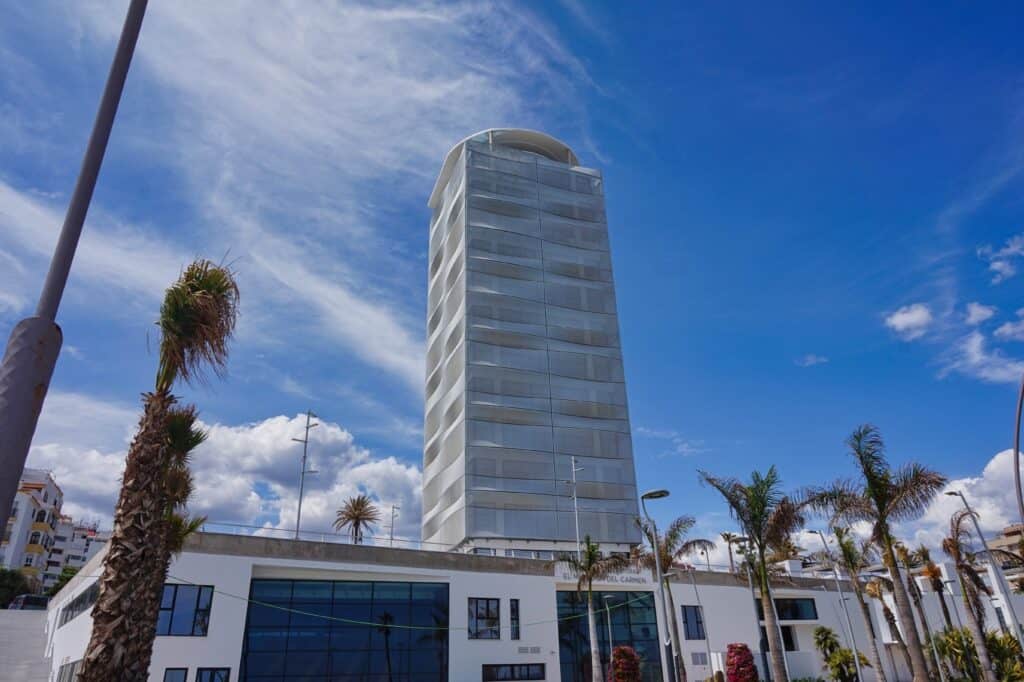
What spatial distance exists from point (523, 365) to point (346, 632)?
114 feet

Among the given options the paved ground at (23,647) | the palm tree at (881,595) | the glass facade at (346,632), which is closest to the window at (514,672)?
the glass facade at (346,632)

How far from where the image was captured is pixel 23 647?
43375mm

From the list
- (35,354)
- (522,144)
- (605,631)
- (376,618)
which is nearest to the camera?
(35,354)

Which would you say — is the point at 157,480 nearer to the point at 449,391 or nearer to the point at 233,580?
the point at 233,580

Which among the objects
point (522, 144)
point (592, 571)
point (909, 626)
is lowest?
point (909, 626)

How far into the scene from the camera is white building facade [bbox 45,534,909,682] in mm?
29078

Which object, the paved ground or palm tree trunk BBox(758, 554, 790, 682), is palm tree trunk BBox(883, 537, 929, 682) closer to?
palm tree trunk BBox(758, 554, 790, 682)

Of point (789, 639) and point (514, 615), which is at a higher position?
point (514, 615)

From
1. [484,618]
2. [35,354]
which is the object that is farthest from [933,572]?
[35,354]

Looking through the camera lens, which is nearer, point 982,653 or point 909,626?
point 909,626

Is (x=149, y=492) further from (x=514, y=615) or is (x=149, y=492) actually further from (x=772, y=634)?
(x=514, y=615)

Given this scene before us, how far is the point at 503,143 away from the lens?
78.7m

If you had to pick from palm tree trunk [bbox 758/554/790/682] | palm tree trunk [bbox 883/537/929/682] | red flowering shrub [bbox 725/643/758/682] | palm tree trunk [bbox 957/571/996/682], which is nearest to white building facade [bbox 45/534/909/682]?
red flowering shrub [bbox 725/643/758/682]

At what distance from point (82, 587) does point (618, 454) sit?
146ft
